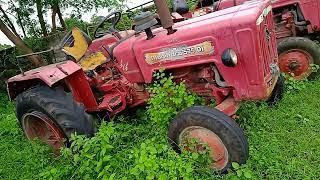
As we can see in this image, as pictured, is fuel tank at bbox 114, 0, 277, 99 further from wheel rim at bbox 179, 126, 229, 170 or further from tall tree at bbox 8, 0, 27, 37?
tall tree at bbox 8, 0, 27, 37

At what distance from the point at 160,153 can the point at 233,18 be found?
4.35 feet

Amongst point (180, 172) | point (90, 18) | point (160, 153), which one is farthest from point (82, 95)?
point (90, 18)

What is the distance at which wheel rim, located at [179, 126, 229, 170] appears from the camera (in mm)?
3045

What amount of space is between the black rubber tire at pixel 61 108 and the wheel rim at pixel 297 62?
9.57 feet

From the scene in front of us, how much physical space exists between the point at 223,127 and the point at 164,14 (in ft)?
3.78

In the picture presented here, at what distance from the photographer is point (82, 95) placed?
13.0 ft

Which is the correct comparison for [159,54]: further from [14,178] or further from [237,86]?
[14,178]

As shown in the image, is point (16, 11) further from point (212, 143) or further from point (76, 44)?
point (212, 143)

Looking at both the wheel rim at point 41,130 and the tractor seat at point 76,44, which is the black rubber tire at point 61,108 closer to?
the wheel rim at point 41,130

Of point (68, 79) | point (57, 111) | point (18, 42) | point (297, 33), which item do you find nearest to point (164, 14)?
point (68, 79)

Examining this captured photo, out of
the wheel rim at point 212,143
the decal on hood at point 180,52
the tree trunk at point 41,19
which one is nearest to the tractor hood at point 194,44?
the decal on hood at point 180,52

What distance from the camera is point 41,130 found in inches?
170

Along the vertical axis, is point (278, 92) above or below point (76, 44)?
below

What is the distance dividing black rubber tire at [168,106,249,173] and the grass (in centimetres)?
12
